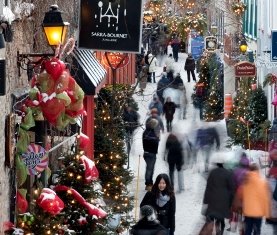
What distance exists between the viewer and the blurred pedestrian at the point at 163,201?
15.0m

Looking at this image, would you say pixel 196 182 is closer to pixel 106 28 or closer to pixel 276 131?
pixel 276 131

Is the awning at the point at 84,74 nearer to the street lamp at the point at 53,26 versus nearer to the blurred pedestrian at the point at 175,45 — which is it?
the street lamp at the point at 53,26

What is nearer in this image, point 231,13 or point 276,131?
point 276,131

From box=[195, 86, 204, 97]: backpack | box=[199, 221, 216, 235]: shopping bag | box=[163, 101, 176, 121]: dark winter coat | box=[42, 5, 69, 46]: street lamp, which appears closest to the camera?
box=[42, 5, 69, 46]: street lamp

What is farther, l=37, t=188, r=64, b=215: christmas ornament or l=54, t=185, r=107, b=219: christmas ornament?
l=54, t=185, r=107, b=219: christmas ornament

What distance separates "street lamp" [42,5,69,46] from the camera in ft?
41.7

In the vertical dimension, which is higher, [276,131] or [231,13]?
[231,13]

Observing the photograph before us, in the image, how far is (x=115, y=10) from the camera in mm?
16516

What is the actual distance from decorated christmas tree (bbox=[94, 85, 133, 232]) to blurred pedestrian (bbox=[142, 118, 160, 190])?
0.53m

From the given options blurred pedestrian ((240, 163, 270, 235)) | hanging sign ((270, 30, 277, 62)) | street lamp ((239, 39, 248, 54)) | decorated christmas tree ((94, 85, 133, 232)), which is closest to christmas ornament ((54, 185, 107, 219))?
decorated christmas tree ((94, 85, 133, 232))

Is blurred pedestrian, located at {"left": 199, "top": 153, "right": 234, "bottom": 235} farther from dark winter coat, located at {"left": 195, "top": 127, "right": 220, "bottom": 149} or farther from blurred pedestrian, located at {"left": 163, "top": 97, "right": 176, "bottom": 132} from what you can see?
blurred pedestrian, located at {"left": 163, "top": 97, "right": 176, "bottom": 132}

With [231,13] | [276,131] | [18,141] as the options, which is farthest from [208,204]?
[231,13]

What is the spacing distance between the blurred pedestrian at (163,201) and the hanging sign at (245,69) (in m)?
14.6

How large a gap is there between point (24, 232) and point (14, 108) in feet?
5.96
